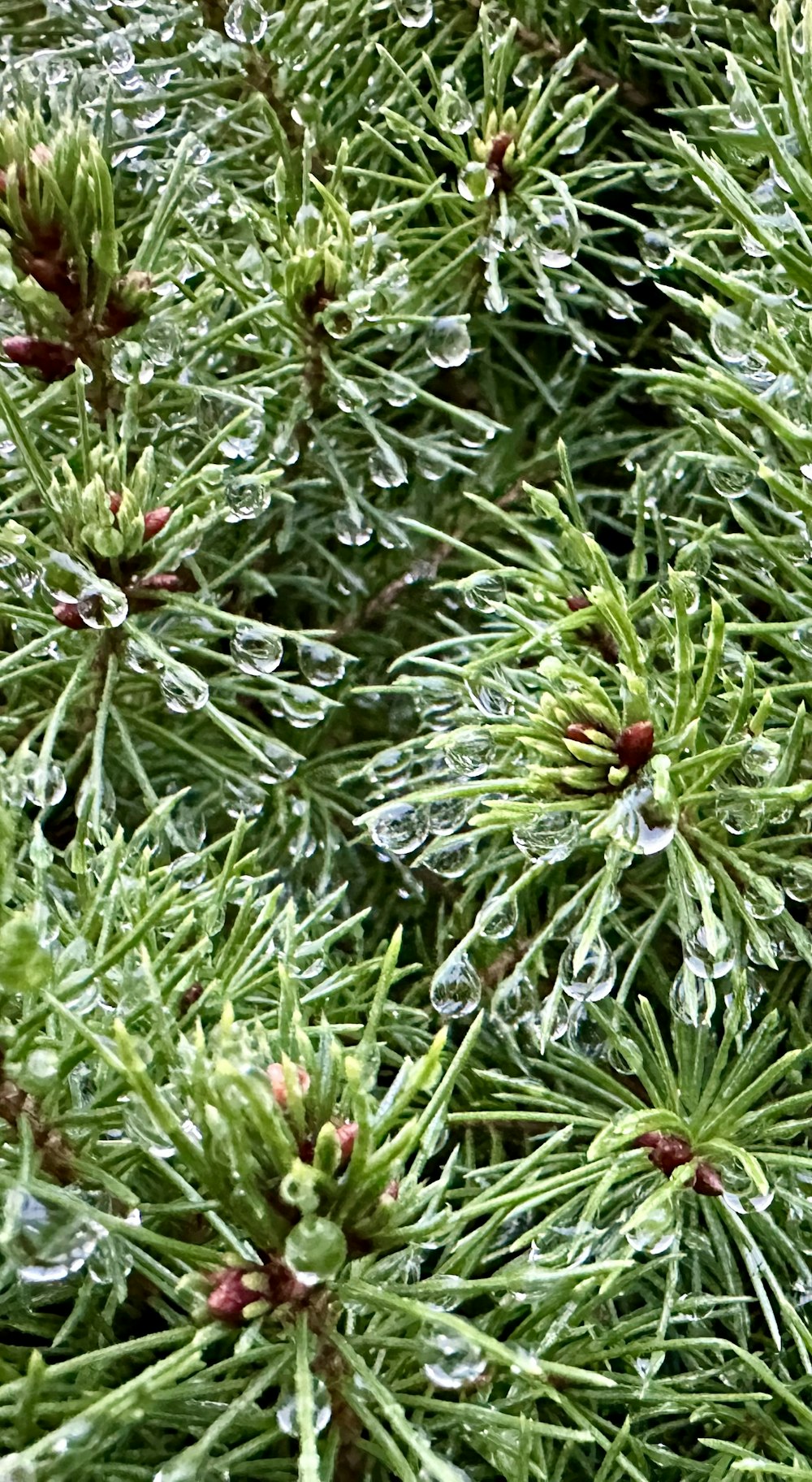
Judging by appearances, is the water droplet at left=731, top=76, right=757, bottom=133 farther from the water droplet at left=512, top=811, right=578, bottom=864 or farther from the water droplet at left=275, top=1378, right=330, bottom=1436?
the water droplet at left=275, top=1378, right=330, bottom=1436

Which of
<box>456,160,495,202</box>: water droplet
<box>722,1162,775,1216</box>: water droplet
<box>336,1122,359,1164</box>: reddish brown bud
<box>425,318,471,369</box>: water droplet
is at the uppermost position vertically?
<box>456,160,495,202</box>: water droplet

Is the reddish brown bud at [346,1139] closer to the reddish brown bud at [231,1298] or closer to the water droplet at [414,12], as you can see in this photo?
the reddish brown bud at [231,1298]

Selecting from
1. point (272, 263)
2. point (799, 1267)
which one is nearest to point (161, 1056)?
point (799, 1267)

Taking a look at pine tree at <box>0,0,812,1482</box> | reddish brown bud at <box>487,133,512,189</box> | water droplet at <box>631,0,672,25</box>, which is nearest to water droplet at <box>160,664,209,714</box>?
pine tree at <box>0,0,812,1482</box>

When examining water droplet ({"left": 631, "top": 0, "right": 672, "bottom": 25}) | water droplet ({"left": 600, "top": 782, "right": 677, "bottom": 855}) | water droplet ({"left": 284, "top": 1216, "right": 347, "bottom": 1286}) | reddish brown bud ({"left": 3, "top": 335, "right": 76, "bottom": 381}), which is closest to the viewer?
water droplet ({"left": 284, "top": 1216, "right": 347, "bottom": 1286})

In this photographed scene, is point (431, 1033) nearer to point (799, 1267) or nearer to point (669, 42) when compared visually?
Result: point (799, 1267)

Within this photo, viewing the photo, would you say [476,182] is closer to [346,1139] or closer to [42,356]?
[42,356]
